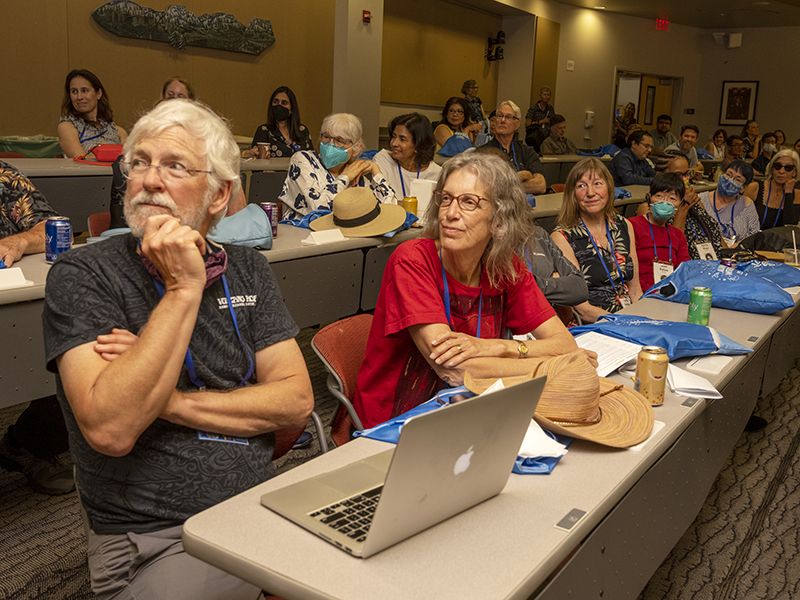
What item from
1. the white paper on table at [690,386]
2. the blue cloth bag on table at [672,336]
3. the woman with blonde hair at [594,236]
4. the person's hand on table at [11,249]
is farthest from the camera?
the woman with blonde hair at [594,236]

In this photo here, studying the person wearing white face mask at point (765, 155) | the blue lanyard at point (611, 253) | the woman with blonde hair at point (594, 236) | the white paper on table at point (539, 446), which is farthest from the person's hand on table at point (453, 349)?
the person wearing white face mask at point (765, 155)

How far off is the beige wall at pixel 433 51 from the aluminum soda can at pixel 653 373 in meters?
9.48

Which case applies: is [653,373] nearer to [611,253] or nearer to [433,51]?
[611,253]

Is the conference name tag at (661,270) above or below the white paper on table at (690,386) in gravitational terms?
above

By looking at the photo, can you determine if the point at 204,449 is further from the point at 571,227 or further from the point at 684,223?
the point at 684,223

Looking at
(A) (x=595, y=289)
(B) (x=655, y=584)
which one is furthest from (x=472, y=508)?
(A) (x=595, y=289)

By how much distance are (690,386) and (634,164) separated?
6.87m

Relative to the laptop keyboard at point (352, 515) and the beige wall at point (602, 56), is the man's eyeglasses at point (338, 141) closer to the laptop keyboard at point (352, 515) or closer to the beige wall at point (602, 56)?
the laptop keyboard at point (352, 515)

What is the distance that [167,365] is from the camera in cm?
119

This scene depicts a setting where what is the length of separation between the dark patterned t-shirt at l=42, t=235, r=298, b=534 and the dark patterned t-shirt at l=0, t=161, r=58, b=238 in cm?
147

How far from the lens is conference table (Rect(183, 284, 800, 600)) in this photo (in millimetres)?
953

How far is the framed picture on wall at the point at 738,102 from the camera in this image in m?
15.2

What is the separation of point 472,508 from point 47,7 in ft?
24.8

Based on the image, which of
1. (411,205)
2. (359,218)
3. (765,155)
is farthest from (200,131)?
(765,155)
